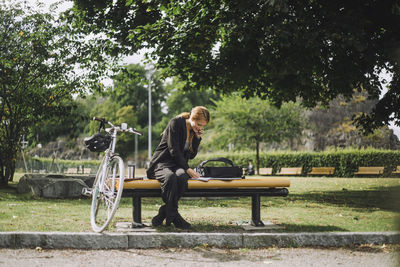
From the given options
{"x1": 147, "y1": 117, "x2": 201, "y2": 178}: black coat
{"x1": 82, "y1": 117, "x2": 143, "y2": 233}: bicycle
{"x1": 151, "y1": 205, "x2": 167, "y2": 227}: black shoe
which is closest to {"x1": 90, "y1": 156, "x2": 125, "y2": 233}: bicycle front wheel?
{"x1": 82, "y1": 117, "x2": 143, "y2": 233}: bicycle

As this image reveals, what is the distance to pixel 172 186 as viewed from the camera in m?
5.43

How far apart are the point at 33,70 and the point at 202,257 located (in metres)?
10.3

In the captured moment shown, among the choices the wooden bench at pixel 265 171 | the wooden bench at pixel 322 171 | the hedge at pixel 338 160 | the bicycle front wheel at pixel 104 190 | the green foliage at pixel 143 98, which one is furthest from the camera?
the green foliage at pixel 143 98

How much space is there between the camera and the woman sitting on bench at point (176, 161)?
548 centimetres

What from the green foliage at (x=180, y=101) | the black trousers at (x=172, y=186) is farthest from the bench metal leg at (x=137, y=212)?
the green foliage at (x=180, y=101)

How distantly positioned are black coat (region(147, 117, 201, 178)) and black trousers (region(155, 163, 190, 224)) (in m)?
0.22

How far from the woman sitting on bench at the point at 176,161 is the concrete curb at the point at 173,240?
2.33 feet

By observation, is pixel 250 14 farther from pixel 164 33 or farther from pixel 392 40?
pixel 392 40

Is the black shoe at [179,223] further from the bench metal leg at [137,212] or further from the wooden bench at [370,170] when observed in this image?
the wooden bench at [370,170]

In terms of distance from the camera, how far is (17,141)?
13.4 m

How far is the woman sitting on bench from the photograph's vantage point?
5.48 metres

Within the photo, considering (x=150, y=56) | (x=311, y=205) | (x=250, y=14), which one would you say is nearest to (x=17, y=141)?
(x=150, y=56)

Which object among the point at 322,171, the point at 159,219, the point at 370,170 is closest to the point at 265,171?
the point at 322,171

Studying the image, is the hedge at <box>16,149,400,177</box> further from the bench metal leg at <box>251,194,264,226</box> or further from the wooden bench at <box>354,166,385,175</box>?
the bench metal leg at <box>251,194,264,226</box>
